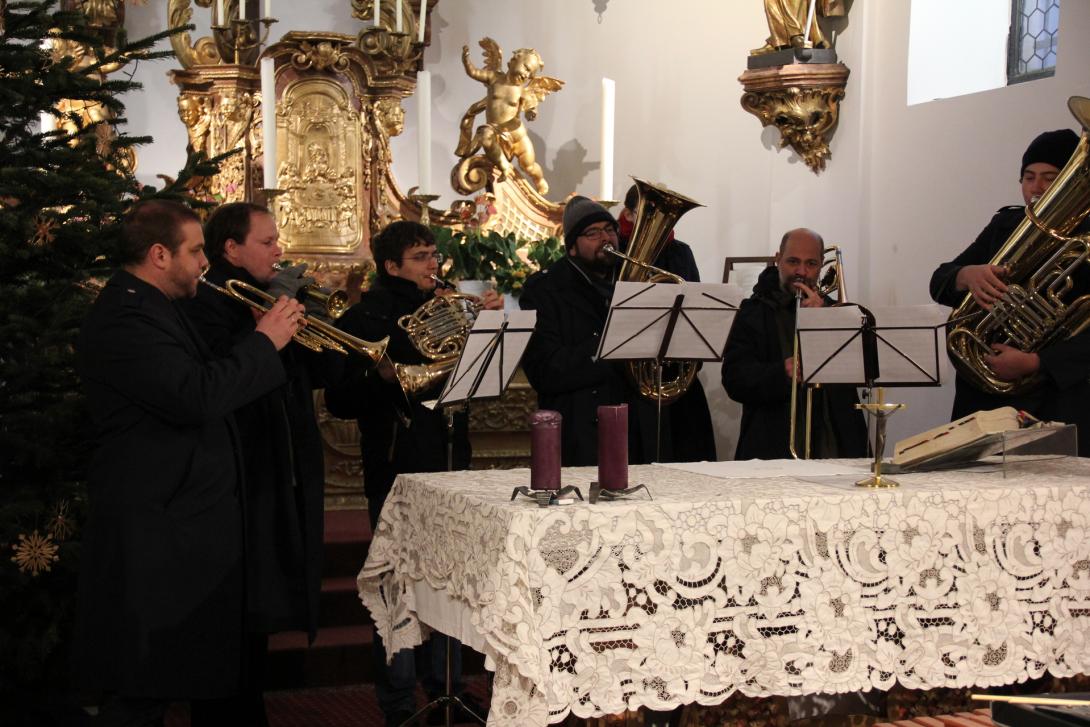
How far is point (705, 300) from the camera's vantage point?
4406 mm

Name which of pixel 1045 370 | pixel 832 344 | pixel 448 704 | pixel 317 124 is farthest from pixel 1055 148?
pixel 317 124

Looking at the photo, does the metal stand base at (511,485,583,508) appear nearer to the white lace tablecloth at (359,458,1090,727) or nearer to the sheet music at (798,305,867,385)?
the white lace tablecloth at (359,458,1090,727)

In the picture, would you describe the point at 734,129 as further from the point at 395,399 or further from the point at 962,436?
the point at 962,436

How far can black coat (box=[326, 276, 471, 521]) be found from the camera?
4.46m

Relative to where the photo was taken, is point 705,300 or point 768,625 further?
point 705,300

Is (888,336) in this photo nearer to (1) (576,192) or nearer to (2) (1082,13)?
(2) (1082,13)

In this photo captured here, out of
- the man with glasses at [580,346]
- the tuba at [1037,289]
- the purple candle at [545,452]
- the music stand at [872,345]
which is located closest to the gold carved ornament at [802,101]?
the man with glasses at [580,346]

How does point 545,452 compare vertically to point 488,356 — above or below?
below

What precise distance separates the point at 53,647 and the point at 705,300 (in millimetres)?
2350

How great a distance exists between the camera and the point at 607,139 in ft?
23.2

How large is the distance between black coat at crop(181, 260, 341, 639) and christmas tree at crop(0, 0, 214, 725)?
43 centimetres

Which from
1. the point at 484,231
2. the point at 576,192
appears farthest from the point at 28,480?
the point at 576,192

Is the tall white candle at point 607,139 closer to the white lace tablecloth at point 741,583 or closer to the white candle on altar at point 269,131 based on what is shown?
the white candle on altar at point 269,131

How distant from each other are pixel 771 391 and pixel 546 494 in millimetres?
2076
